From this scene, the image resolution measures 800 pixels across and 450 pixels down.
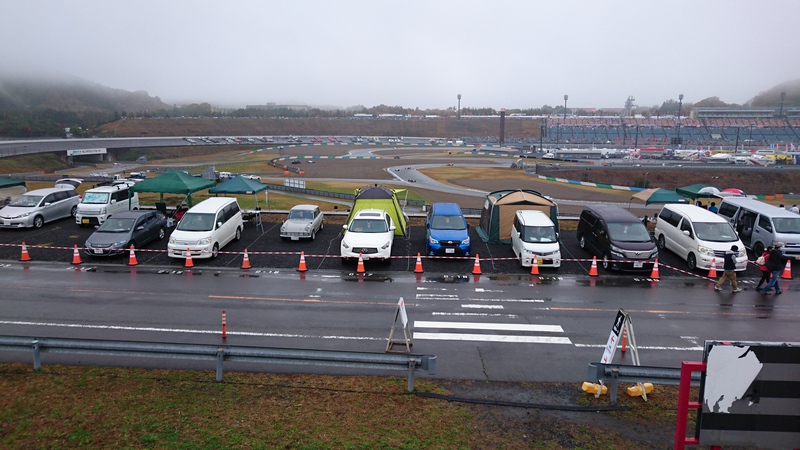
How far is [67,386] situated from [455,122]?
544ft

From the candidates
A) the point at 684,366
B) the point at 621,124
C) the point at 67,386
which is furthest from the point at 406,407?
the point at 621,124

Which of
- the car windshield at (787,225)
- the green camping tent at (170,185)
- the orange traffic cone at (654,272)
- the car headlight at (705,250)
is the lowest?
the orange traffic cone at (654,272)

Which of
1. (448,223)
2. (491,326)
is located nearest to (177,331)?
(491,326)

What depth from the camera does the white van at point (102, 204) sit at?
24406 mm

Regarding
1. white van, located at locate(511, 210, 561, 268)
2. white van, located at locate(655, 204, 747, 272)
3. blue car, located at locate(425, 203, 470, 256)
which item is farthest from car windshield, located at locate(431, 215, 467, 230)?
white van, located at locate(655, 204, 747, 272)

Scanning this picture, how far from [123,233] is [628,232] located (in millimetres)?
19310

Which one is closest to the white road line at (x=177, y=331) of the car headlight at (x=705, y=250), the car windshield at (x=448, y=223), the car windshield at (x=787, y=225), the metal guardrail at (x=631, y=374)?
the metal guardrail at (x=631, y=374)

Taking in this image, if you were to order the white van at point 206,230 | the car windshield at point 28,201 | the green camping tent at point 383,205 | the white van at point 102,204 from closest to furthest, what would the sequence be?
the white van at point 206,230, the green camping tent at point 383,205, the white van at point 102,204, the car windshield at point 28,201

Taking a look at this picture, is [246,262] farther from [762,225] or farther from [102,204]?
[762,225]

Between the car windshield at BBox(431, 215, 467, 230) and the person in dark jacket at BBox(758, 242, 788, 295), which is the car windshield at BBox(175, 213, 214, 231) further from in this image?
the person in dark jacket at BBox(758, 242, 788, 295)

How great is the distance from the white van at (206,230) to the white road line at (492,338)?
10745 millimetres

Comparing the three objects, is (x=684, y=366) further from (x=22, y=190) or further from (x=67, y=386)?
(x=22, y=190)

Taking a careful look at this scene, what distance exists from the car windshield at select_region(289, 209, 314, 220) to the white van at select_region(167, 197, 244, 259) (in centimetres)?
246

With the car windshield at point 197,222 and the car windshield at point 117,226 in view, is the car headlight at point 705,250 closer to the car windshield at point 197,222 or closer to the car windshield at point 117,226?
the car windshield at point 197,222
